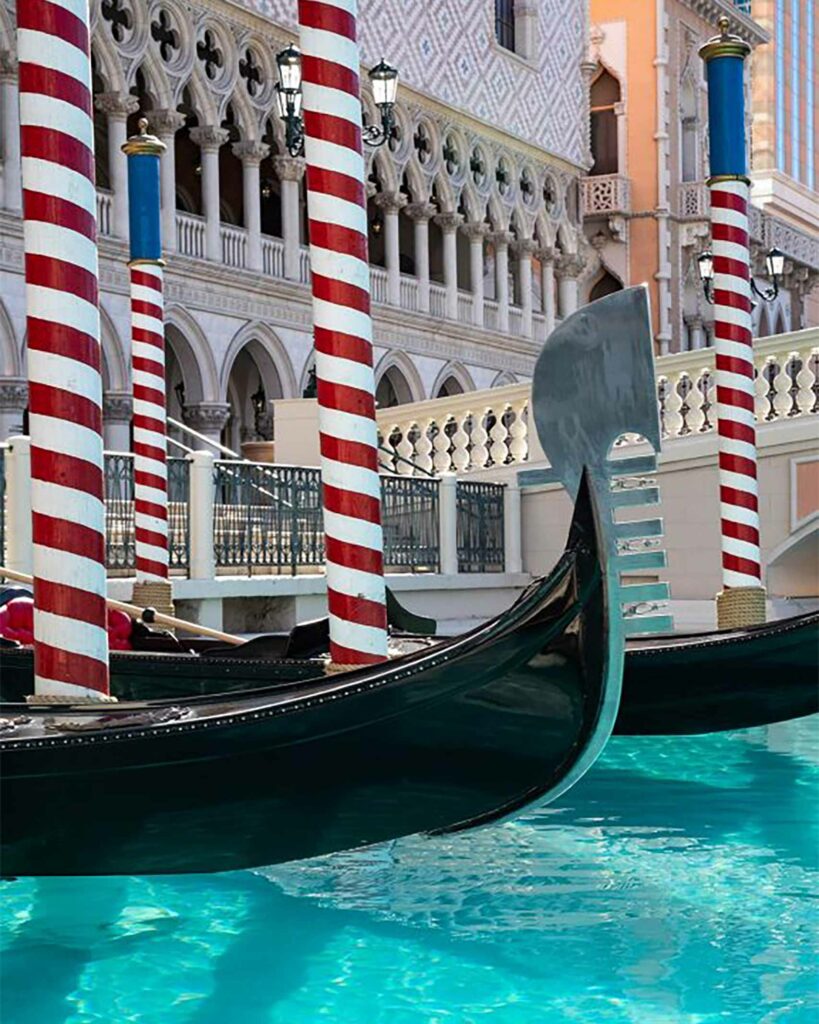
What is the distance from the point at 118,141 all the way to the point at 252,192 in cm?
178

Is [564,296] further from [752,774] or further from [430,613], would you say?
[752,774]

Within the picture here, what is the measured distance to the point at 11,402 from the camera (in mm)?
12008

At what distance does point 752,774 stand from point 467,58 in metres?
12.3

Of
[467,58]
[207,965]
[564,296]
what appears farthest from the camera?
[564,296]

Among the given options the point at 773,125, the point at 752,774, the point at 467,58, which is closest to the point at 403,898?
the point at 752,774

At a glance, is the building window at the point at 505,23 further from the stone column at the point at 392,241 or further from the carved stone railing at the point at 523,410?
the carved stone railing at the point at 523,410

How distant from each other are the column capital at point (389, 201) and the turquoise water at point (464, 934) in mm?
11776

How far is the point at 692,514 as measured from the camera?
10570mm

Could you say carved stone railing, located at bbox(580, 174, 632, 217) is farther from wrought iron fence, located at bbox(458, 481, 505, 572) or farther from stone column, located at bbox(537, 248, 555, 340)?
wrought iron fence, located at bbox(458, 481, 505, 572)

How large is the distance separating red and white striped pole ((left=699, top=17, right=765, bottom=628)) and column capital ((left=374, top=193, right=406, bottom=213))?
32.2 ft

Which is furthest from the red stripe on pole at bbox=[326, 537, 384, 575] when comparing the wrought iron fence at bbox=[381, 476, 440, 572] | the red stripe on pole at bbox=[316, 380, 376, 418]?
the wrought iron fence at bbox=[381, 476, 440, 572]

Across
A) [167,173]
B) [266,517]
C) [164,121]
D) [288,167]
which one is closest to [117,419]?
[167,173]

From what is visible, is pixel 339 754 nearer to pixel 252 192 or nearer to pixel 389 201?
pixel 252 192

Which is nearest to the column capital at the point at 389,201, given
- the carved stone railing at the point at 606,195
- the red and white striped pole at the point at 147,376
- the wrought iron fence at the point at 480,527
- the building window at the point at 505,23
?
the building window at the point at 505,23
